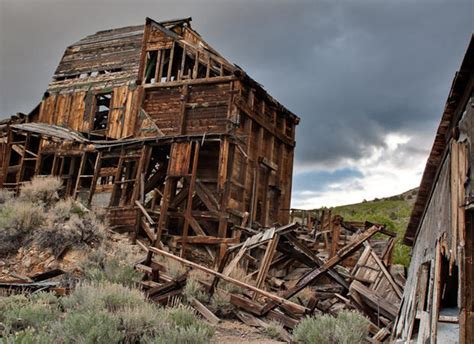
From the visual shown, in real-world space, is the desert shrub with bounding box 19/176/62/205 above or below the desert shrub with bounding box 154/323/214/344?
above

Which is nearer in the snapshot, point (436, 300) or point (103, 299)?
point (436, 300)

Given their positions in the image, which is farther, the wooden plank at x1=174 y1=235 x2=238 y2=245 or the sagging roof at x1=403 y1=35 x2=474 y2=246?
the wooden plank at x1=174 y1=235 x2=238 y2=245

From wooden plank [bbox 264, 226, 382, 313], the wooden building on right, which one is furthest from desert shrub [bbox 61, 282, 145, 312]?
the wooden building on right

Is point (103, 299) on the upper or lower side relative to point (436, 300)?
lower

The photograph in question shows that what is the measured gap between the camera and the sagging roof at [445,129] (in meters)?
5.25

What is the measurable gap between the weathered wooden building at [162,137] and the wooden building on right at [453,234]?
11268mm

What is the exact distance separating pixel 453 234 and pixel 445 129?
6.13 ft

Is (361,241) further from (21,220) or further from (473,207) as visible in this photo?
(21,220)

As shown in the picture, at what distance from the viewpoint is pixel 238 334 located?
34.0ft

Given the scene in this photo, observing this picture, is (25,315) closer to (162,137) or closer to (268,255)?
(268,255)

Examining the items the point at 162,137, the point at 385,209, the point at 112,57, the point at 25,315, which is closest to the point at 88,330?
the point at 25,315

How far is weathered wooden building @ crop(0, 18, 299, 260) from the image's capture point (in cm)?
1905

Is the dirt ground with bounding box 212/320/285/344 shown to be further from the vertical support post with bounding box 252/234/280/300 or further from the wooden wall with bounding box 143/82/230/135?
the wooden wall with bounding box 143/82/230/135

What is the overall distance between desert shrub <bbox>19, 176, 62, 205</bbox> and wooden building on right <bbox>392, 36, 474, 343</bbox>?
626 inches
